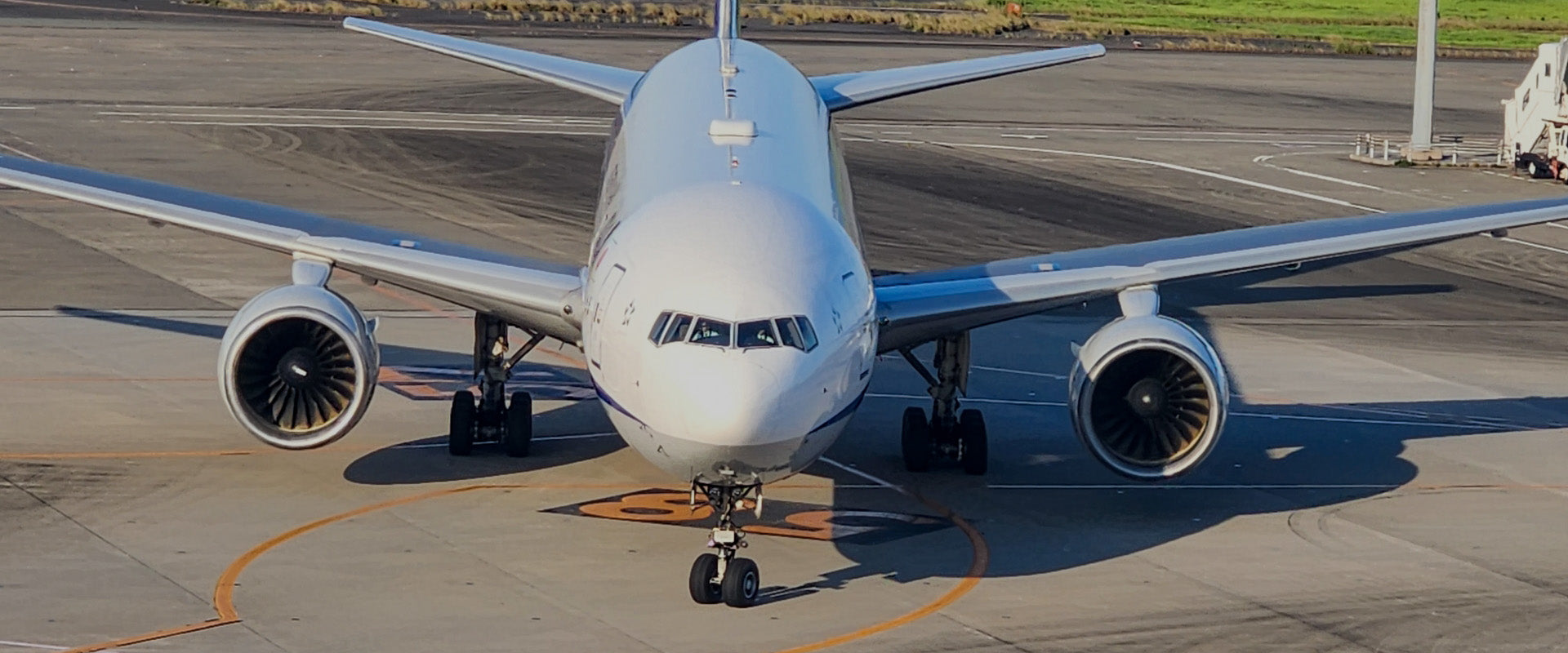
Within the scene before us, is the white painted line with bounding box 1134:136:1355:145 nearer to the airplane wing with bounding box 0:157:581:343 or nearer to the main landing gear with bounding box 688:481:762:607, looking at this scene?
the airplane wing with bounding box 0:157:581:343

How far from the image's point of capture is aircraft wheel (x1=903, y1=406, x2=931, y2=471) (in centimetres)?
2531

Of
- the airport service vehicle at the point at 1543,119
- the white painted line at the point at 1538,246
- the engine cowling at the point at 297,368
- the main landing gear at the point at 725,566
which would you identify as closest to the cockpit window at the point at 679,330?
the main landing gear at the point at 725,566

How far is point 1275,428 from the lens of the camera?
28.6 m

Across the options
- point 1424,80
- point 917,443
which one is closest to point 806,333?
point 917,443

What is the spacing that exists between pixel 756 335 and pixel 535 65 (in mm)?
11929

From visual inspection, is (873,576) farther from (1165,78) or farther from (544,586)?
(1165,78)

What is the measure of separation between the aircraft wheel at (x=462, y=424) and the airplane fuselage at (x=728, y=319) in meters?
3.36

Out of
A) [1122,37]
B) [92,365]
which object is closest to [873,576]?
[92,365]

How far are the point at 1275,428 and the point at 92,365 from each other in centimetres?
1564

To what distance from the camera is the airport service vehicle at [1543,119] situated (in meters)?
58.2

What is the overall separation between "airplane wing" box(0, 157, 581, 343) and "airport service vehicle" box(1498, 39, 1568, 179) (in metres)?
40.5

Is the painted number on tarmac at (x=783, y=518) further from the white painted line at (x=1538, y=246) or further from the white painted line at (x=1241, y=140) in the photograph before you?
the white painted line at (x=1241, y=140)

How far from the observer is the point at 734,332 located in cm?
1870

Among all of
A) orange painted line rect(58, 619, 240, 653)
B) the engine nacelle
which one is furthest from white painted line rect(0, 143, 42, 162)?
orange painted line rect(58, 619, 240, 653)
